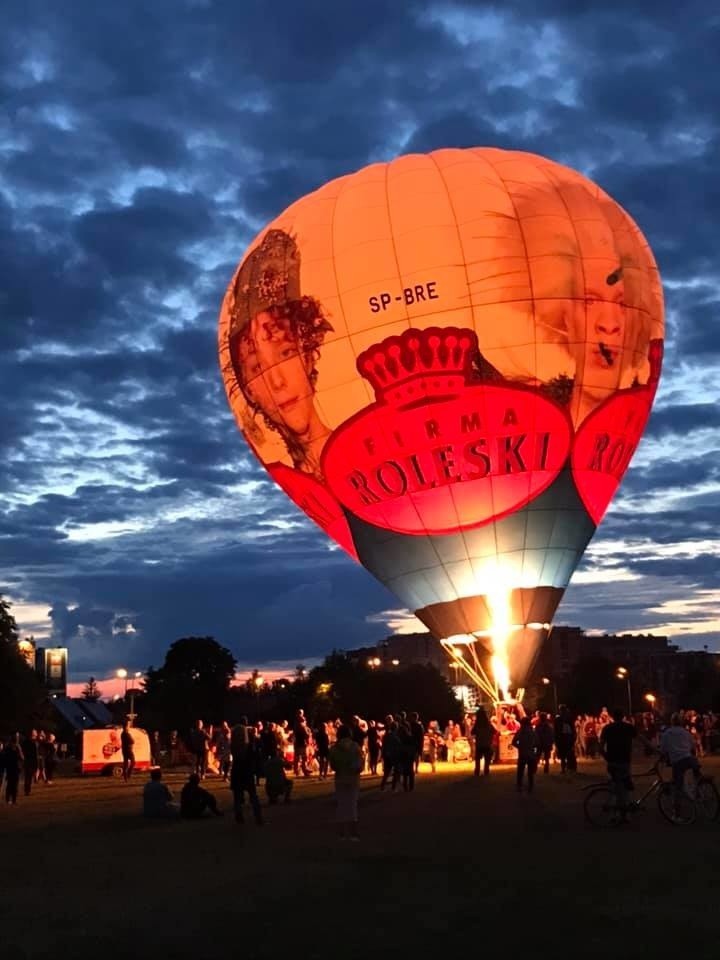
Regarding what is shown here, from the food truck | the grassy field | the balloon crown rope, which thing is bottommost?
the grassy field

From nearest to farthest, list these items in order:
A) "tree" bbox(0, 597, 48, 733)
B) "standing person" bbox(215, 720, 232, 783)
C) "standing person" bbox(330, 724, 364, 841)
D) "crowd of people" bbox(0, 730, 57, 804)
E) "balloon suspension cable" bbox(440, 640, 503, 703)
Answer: "standing person" bbox(330, 724, 364, 841)
"crowd of people" bbox(0, 730, 57, 804)
"standing person" bbox(215, 720, 232, 783)
"balloon suspension cable" bbox(440, 640, 503, 703)
"tree" bbox(0, 597, 48, 733)

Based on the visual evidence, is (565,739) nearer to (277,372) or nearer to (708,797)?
(277,372)

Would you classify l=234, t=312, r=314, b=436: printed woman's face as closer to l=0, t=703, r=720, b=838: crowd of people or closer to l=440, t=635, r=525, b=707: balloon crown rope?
l=440, t=635, r=525, b=707: balloon crown rope

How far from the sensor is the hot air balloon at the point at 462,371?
3019cm

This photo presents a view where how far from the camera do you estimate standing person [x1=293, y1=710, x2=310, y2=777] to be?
34.6 m

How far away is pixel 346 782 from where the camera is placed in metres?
16.4

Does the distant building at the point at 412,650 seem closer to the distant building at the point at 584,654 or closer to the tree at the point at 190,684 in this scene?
the distant building at the point at 584,654

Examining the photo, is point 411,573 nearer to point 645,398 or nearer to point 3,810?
point 645,398

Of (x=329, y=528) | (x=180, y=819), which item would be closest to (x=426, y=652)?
(x=329, y=528)

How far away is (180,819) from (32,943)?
11484 millimetres

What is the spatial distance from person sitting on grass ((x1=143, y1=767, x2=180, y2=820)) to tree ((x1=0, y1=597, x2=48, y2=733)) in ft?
119

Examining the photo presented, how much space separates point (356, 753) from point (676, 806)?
4.44 m

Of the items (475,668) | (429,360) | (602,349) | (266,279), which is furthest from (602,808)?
(266,279)

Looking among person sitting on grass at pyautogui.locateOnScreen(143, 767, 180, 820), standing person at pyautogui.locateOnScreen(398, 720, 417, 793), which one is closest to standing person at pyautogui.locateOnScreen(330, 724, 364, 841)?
person sitting on grass at pyautogui.locateOnScreen(143, 767, 180, 820)
